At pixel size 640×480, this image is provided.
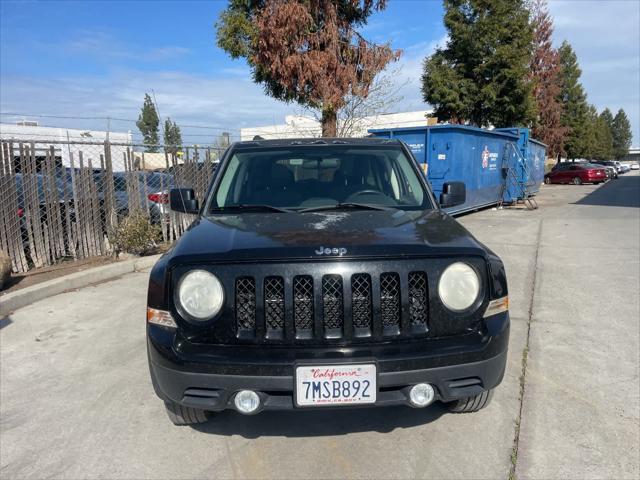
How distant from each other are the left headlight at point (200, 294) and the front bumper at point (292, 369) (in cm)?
17

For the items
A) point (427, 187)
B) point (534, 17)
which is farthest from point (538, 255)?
point (534, 17)

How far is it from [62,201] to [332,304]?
6435mm

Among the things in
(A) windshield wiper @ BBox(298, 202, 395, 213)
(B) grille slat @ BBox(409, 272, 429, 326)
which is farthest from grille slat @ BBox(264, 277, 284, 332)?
(A) windshield wiper @ BBox(298, 202, 395, 213)

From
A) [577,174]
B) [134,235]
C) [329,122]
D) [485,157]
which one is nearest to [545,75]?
[577,174]

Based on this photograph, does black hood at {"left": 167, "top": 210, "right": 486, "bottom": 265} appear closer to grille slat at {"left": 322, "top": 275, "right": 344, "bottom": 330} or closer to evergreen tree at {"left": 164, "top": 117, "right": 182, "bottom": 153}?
grille slat at {"left": 322, "top": 275, "right": 344, "bottom": 330}

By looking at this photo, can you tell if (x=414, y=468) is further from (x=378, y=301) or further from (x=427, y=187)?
(x=427, y=187)

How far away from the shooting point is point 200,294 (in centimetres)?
242

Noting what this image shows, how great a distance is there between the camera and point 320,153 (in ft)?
12.5

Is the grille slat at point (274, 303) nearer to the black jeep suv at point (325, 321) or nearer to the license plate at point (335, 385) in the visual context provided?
the black jeep suv at point (325, 321)

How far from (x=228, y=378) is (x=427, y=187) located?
2081mm

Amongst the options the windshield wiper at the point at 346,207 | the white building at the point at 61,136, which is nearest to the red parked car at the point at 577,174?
the white building at the point at 61,136

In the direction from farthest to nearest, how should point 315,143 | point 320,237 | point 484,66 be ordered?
point 484,66
point 315,143
point 320,237

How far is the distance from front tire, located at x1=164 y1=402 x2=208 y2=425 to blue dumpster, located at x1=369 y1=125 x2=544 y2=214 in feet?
33.0

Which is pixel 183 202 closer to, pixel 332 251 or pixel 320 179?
pixel 320 179
